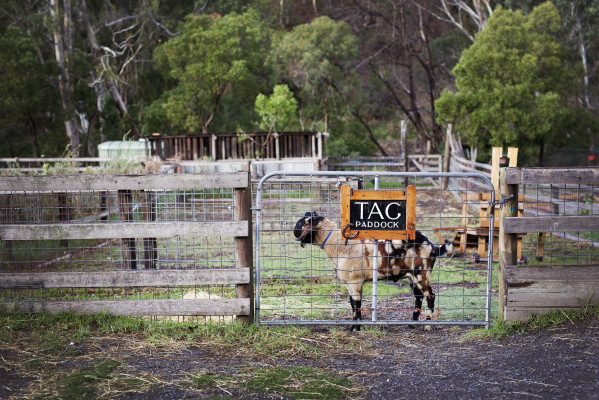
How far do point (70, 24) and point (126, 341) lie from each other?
106ft

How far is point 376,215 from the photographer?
6051 mm

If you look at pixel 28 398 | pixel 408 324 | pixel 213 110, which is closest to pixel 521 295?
pixel 408 324

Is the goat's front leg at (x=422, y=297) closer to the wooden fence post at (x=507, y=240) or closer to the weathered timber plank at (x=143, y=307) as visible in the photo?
the wooden fence post at (x=507, y=240)

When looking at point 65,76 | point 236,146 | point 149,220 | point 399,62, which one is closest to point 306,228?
point 149,220

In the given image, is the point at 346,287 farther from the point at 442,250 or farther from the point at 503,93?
the point at 503,93

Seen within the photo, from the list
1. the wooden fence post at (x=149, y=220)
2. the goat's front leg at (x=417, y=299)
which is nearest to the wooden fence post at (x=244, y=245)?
the wooden fence post at (x=149, y=220)

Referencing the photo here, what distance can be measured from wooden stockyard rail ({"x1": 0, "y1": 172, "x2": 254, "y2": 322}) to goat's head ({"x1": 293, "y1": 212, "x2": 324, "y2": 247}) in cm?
66

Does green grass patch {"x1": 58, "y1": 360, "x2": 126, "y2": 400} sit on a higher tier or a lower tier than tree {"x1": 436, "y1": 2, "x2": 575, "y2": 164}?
lower

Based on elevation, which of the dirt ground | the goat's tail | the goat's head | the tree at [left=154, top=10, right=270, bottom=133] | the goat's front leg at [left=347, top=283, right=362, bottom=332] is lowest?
the dirt ground

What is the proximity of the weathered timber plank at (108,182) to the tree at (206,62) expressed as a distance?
28.1m

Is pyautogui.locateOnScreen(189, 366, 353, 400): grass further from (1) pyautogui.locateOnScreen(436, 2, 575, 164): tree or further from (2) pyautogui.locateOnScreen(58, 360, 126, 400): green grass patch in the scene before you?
(1) pyautogui.locateOnScreen(436, 2, 575, 164): tree

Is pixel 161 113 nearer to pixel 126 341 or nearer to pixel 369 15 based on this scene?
pixel 369 15

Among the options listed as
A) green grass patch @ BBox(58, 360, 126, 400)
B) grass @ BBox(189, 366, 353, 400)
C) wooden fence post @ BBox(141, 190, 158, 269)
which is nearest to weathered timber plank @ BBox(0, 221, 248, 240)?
wooden fence post @ BBox(141, 190, 158, 269)

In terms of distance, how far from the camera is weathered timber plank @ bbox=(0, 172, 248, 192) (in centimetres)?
604
